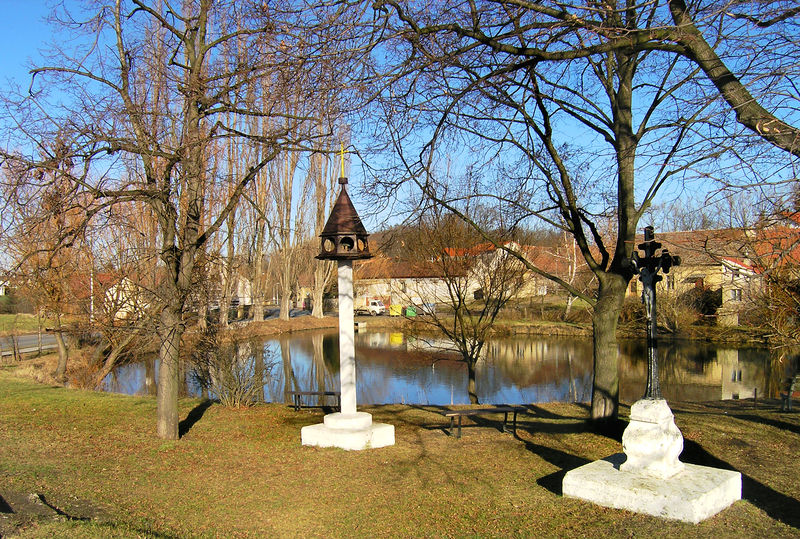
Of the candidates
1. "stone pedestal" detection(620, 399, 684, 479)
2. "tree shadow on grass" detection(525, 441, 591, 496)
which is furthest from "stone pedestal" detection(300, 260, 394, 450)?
→ "stone pedestal" detection(620, 399, 684, 479)

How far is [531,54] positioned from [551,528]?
176 inches

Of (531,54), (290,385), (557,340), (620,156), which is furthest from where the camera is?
(557,340)

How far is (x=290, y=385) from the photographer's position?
1980 cm

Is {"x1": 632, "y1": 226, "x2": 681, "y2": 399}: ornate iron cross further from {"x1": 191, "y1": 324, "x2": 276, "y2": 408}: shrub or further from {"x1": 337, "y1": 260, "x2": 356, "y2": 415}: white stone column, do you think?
{"x1": 191, "y1": 324, "x2": 276, "y2": 408}: shrub

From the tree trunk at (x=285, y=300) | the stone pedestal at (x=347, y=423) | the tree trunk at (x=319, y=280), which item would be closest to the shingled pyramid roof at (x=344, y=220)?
the stone pedestal at (x=347, y=423)

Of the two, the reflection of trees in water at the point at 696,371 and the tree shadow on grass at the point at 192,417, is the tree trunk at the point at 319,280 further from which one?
the tree shadow on grass at the point at 192,417

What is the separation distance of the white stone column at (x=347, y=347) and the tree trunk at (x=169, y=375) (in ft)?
7.67

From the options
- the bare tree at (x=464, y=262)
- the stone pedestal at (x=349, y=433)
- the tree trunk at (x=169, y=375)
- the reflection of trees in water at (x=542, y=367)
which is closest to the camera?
the stone pedestal at (x=349, y=433)

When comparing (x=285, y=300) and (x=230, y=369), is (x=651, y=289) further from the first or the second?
(x=285, y=300)

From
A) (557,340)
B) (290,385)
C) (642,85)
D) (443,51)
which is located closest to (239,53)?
(443,51)

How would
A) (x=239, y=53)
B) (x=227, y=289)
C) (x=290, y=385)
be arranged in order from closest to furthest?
(x=239, y=53) < (x=290, y=385) < (x=227, y=289)

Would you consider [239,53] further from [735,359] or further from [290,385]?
[735,359]

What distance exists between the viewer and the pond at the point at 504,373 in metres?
18.2

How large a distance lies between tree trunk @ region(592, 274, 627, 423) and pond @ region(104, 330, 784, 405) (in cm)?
688
